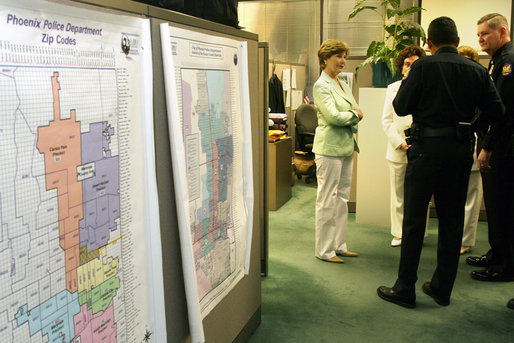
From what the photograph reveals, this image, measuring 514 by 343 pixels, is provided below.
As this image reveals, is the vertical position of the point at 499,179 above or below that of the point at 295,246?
above

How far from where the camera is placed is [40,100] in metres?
1.02

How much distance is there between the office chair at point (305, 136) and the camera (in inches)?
240

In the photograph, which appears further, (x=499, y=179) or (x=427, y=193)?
(x=499, y=179)

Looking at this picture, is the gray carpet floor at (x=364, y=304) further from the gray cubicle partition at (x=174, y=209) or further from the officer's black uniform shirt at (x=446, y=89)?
the officer's black uniform shirt at (x=446, y=89)

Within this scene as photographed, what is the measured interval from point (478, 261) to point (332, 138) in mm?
1306

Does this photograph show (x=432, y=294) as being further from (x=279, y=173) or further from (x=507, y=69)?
(x=279, y=173)

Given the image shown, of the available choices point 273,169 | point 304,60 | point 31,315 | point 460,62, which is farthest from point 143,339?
point 304,60

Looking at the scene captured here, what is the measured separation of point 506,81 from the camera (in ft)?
9.64

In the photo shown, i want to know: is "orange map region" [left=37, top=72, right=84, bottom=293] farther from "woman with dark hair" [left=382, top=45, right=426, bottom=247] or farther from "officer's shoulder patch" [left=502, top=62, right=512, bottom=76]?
"woman with dark hair" [left=382, top=45, right=426, bottom=247]

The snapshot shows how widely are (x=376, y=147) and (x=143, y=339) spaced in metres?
3.18

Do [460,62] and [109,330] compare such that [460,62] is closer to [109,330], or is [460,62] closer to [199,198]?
[199,198]

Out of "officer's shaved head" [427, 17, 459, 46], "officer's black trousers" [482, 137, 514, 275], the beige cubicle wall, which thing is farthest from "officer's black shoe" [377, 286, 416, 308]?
the beige cubicle wall

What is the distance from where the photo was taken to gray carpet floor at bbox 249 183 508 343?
2.54m

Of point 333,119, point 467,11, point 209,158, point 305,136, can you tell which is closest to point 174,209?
point 209,158
